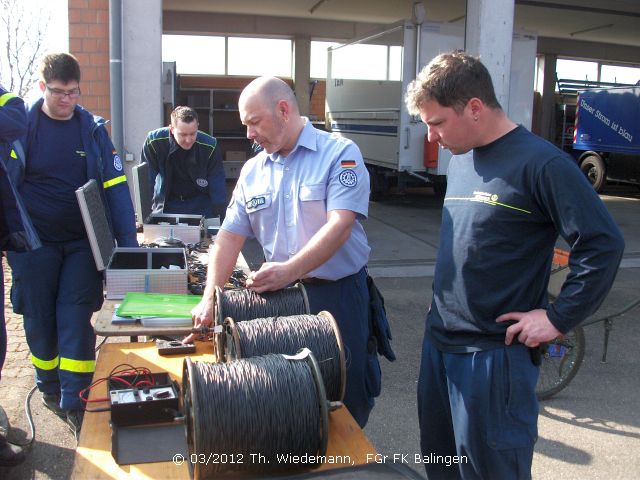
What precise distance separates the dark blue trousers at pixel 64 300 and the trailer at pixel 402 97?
7.92 metres

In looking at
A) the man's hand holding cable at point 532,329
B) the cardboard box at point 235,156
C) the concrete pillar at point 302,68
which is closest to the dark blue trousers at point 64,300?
the man's hand holding cable at point 532,329

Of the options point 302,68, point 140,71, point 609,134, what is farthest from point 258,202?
point 302,68

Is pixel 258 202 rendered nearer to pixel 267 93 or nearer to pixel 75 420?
pixel 267 93

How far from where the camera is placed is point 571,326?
2.18 meters

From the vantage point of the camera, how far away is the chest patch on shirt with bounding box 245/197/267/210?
298cm

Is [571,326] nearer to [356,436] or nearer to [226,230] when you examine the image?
[356,436]

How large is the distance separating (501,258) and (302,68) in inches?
781

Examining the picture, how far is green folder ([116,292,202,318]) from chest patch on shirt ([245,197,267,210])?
22.6 inches

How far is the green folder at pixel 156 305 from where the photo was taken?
9.93 feet

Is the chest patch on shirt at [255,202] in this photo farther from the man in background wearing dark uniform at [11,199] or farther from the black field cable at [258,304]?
the man in background wearing dark uniform at [11,199]

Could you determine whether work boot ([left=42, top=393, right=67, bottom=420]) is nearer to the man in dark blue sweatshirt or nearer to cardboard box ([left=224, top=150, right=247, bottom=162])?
the man in dark blue sweatshirt

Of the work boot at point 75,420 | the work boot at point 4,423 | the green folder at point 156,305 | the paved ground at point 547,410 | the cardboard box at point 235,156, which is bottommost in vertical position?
the paved ground at point 547,410

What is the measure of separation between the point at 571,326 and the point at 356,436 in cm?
81

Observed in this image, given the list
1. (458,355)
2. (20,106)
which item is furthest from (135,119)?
(458,355)
